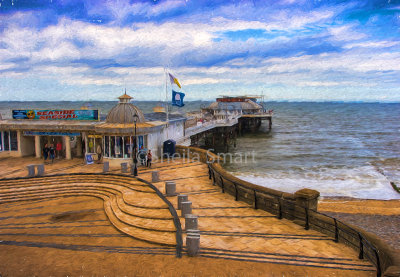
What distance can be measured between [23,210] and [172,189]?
6.84m

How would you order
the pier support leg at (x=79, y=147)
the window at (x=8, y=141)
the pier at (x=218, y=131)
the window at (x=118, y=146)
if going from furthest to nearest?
the pier at (x=218, y=131) → the pier support leg at (x=79, y=147) → the window at (x=8, y=141) → the window at (x=118, y=146)

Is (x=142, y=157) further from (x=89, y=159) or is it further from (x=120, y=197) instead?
(x=120, y=197)

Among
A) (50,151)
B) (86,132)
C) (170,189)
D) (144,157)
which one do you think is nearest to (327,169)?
(144,157)

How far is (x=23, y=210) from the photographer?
45.6 feet

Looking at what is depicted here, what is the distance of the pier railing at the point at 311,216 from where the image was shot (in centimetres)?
741

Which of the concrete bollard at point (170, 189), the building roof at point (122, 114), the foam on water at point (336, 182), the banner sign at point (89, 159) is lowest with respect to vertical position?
the foam on water at point (336, 182)

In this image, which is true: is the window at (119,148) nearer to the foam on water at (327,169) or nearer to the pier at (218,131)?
the pier at (218,131)

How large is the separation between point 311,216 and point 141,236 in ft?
18.9

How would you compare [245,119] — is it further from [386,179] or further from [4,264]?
[4,264]

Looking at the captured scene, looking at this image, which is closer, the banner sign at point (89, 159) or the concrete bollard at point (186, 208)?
the concrete bollard at point (186, 208)

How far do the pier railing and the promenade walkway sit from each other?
260mm

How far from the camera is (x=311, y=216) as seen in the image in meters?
10.4

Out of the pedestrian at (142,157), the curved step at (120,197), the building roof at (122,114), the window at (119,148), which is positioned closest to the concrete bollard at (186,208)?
the curved step at (120,197)

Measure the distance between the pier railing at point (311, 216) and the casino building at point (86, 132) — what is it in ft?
23.3
